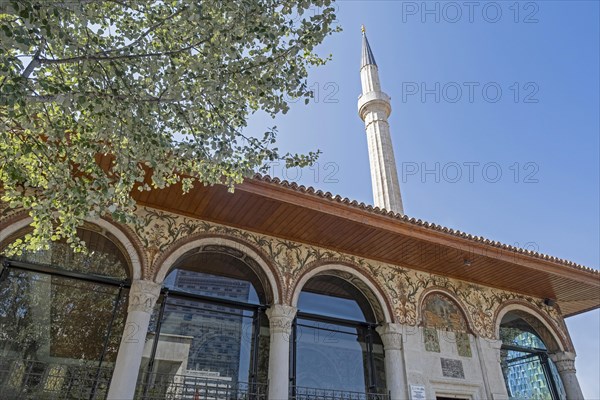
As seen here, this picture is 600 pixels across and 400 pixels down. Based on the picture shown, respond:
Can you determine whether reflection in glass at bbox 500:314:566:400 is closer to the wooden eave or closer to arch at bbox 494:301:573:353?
arch at bbox 494:301:573:353

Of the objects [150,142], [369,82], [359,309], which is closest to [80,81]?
[150,142]

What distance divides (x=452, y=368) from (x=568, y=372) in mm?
3129

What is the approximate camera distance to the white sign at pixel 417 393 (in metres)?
6.11

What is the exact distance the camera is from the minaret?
1257 centimetres

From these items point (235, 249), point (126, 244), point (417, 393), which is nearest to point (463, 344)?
point (417, 393)

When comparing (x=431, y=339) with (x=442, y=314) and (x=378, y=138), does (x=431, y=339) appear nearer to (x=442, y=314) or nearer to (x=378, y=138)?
(x=442, y=314)

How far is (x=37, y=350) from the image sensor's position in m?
5.04

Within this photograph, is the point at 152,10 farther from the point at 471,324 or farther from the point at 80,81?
the point at 471,324

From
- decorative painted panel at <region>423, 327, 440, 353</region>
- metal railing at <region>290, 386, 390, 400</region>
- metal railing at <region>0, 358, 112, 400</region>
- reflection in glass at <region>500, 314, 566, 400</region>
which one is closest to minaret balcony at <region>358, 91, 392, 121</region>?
reflection in glass at <region>500, 314, 566, 400</region>

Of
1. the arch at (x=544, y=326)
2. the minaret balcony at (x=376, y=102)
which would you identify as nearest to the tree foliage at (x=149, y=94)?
the arch at (x=544, y=326)

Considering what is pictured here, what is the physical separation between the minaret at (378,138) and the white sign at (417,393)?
253 inches

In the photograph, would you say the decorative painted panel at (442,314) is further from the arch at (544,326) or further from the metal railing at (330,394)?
the metal railing at (330,394)

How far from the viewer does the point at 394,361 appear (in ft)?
20.9

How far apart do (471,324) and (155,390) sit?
17.6ft
